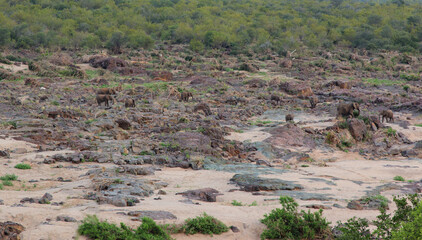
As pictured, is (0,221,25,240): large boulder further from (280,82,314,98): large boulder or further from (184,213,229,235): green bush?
(280,82,314,98): large boulder

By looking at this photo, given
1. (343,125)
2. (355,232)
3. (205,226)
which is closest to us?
(355,232)

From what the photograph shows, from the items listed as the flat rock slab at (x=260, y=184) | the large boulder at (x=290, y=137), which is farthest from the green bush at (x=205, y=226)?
the large boulder at (x=290, y=137)

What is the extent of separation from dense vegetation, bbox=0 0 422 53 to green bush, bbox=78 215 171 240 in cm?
3089

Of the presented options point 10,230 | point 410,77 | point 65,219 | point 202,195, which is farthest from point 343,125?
point 410,77

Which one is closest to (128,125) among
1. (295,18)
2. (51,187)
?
(51,187)

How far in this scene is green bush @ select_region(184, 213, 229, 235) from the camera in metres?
6.32

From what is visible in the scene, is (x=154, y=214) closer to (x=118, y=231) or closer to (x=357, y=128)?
(x=118, y=231)

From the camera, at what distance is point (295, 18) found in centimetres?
5403

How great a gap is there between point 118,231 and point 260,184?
4.01 meters

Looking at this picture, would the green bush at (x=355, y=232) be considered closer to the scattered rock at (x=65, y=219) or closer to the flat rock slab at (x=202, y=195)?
the flat rock slab at (x=202, y=195)

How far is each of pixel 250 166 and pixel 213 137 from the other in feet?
7.66

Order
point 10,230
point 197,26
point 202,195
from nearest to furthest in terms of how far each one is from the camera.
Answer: point 10,230 → point 202,195 → point 197,26

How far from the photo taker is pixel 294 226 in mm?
6613

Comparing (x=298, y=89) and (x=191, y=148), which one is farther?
(x=298, y=89)
